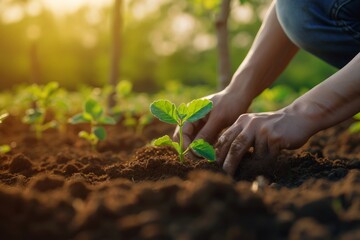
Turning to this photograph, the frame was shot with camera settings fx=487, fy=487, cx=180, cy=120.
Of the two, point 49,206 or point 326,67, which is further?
point 326,67

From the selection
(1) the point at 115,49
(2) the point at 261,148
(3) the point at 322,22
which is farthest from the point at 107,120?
(1) the point at 115,49

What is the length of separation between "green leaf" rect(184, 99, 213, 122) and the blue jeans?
733 mm

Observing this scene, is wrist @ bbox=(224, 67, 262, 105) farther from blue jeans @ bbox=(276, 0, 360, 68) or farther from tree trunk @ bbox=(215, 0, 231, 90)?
tree trunk @ bbox=(215, 0, 231, 90)

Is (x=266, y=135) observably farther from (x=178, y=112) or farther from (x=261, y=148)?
(x=178, y=112)

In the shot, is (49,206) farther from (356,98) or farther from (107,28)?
(107,28)

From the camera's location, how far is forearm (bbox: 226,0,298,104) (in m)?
2.57

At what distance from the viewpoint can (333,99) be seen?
194cm

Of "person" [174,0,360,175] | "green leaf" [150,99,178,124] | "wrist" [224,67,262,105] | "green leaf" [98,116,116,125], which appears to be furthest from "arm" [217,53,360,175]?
"green leaf" [98,116,116,125]

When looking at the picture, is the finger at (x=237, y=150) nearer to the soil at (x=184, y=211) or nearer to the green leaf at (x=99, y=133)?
the soil at (x=184, y=211)

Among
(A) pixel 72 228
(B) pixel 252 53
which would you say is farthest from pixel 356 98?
(A) pixel 72 228

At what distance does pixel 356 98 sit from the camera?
1954 millimetres

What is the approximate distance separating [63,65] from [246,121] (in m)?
21.4

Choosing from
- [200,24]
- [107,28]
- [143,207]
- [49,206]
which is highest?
[107,28]

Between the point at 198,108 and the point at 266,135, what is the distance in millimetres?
317
